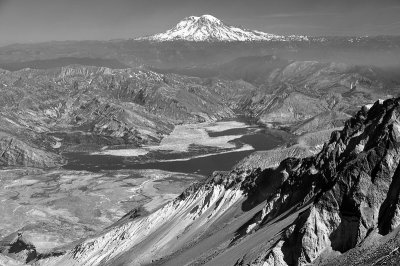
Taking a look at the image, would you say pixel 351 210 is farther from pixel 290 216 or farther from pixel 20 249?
pixel 20 249

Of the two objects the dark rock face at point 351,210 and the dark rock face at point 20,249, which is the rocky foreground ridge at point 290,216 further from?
the dark rock face at point 20,249

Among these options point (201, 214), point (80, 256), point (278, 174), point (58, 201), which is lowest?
point (58, 201)

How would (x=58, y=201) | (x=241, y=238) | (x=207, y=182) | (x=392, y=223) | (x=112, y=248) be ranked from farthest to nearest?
(x=58, y=201), (x=207, y=182), (x=112, y=248), (x=241, y=238), (x=392, y=223)

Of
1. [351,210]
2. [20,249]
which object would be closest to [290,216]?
[351,210]

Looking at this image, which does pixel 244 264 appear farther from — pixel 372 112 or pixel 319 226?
pixel 372 112

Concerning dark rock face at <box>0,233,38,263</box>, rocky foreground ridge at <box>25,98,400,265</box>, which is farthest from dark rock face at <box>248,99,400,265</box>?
dark rock face at <box>0,233,38,263</box>

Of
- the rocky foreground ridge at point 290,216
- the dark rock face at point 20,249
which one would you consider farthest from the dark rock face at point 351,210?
the dark rock face at point 20,249

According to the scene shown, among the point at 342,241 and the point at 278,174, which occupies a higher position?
the point at 342,241

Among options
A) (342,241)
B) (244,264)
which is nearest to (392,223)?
(342,241)

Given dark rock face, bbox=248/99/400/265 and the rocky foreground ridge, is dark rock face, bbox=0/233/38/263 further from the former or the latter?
dark rock face, bbox=248/99/400/265

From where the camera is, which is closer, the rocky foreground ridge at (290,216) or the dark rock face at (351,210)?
the dark rock face at (351,210)
